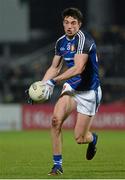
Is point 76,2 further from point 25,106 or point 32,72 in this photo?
point 25,106

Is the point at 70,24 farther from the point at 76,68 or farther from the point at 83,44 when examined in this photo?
the point at 76,68

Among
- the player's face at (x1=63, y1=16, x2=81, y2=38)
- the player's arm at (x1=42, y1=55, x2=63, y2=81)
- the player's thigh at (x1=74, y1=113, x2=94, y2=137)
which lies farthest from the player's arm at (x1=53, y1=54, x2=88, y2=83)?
the player's thigh at (x1=74, y1=113, x2=94, y2=137)

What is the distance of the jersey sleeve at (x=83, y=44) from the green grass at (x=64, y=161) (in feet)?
5.56

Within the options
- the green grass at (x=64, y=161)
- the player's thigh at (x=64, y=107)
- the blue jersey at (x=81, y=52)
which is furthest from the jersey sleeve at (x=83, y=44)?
the green grass at (x=64, y=161)

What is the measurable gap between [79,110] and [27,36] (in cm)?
2066

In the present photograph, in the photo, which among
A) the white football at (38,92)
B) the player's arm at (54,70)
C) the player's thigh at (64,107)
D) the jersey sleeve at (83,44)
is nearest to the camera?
the white football at (38,92)

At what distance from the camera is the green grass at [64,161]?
10.6 metres

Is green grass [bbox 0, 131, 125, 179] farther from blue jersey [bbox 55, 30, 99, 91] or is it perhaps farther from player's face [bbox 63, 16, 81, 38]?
player's face [bbox 63, 16, 81, 38]

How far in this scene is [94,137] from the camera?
39.8 ft

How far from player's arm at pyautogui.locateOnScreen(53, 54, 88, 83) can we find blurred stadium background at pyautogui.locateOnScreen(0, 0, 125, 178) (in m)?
15.4

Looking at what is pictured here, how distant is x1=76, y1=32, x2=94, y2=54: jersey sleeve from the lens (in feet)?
35.5

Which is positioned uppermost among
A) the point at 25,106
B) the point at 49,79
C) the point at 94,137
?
the point at 49,79

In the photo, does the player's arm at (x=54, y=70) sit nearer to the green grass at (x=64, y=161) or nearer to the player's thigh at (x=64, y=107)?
the player's thigh at (x=64, y=107)

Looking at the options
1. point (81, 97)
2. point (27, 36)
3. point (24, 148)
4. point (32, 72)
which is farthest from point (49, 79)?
point (27, 36)
